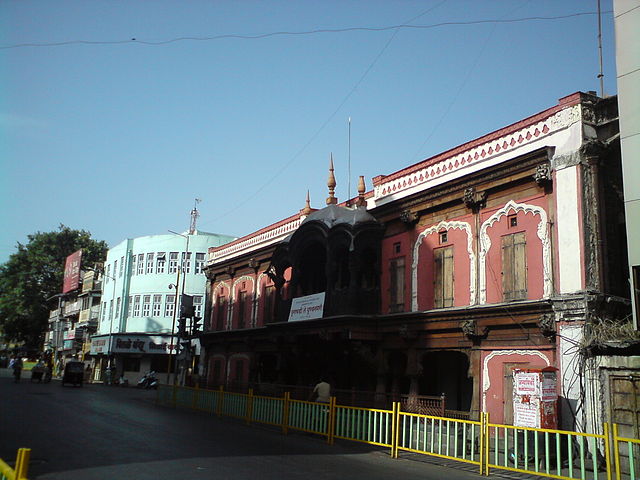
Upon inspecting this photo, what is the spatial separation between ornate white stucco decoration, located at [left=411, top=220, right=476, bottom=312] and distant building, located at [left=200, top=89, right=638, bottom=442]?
0.17 ft

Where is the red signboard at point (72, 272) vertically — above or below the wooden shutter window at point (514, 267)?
above

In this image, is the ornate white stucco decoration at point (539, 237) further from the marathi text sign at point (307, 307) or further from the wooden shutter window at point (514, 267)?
the marathi text sign at point (307, 307)

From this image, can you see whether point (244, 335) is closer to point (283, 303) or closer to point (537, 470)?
point (283, 303)

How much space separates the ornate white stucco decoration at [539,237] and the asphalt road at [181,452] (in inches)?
227

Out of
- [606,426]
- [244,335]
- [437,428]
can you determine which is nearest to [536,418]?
[437,428]

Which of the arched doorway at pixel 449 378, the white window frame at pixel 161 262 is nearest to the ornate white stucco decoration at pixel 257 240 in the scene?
the arched doorway at pixel 449 378

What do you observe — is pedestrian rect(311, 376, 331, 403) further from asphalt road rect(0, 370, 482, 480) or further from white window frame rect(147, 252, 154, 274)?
white window frame rect(147, 252, 154, 274)

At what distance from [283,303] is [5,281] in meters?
55.0

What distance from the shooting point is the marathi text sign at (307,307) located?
22.2 m

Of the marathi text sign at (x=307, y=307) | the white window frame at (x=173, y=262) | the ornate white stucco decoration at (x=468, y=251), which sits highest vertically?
the white window frame at (x=173, y=262)

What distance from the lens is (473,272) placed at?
17641mm

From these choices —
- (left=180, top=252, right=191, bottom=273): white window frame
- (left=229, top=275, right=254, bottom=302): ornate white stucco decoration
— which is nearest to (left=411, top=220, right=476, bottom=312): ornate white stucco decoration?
(left=229, top=275, right=254, bottom=302): ornate white stucco decoration

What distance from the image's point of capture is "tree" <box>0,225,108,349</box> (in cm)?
6825

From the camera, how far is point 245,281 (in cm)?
3181
